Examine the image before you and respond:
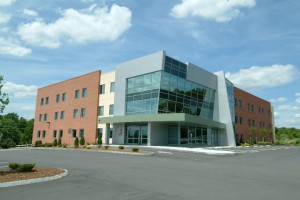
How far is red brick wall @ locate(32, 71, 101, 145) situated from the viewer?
43.7 m

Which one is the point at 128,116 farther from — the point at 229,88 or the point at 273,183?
the point at 273,183

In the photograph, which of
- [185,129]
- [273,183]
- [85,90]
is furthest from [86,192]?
[85,90]

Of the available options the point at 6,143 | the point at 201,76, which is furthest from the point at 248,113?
the point at 6,143

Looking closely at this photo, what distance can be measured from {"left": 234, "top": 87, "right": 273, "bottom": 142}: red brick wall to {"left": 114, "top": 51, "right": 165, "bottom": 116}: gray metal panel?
25.7 m

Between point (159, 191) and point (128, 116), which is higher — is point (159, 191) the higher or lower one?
the lower one

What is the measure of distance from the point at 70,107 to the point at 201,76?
22561 mm

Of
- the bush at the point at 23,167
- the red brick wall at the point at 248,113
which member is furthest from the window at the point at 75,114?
the bush at the point at 23,167

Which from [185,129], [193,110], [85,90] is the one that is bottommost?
[185,129]

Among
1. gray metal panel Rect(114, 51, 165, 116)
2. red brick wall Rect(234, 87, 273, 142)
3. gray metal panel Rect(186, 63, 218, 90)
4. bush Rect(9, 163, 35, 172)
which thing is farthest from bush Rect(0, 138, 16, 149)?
red brick wall Rect(234, 87, 273, 142)

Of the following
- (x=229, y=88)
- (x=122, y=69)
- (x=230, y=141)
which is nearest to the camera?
(x=122, y=69)

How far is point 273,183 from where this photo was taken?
1093 cm

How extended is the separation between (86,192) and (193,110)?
33491 mm

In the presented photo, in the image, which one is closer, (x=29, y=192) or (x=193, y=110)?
(x=29, y=192)

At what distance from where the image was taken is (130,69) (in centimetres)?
3853
